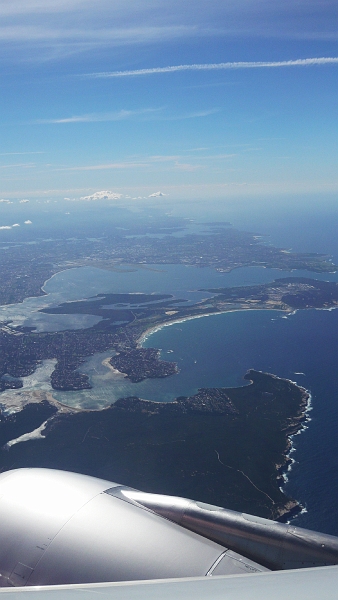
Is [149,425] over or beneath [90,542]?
beneath

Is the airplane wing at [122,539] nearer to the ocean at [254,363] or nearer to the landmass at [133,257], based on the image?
the ocean at [254,363]

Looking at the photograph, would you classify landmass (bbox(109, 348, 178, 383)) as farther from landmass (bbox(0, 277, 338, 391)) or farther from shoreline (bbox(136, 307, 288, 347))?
shoreline (bbox(136, 307, 288, 347))

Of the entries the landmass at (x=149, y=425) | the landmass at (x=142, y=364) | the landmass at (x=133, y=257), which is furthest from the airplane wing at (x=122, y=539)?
the landmass at (x=133, y=257)

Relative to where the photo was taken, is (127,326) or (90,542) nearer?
(90,542)

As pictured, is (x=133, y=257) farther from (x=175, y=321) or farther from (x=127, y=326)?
(x=127, y=326)

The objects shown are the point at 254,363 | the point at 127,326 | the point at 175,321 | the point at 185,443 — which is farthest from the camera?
the point at 175,321

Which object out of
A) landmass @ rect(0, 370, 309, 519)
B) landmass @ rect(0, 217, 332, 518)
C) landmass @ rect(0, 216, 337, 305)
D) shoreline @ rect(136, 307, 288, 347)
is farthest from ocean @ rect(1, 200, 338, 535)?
landmass @ rect(0, 216, 337, 305)

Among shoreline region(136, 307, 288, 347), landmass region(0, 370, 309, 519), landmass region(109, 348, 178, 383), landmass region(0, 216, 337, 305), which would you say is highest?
landmass region(0, 216, 337, 305)

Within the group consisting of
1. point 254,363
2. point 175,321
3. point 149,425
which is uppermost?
point 175,321

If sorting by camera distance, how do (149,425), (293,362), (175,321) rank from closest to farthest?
(149,425)
(293,362)
(175,321)

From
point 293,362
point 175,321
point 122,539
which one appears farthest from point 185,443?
point 175,321
